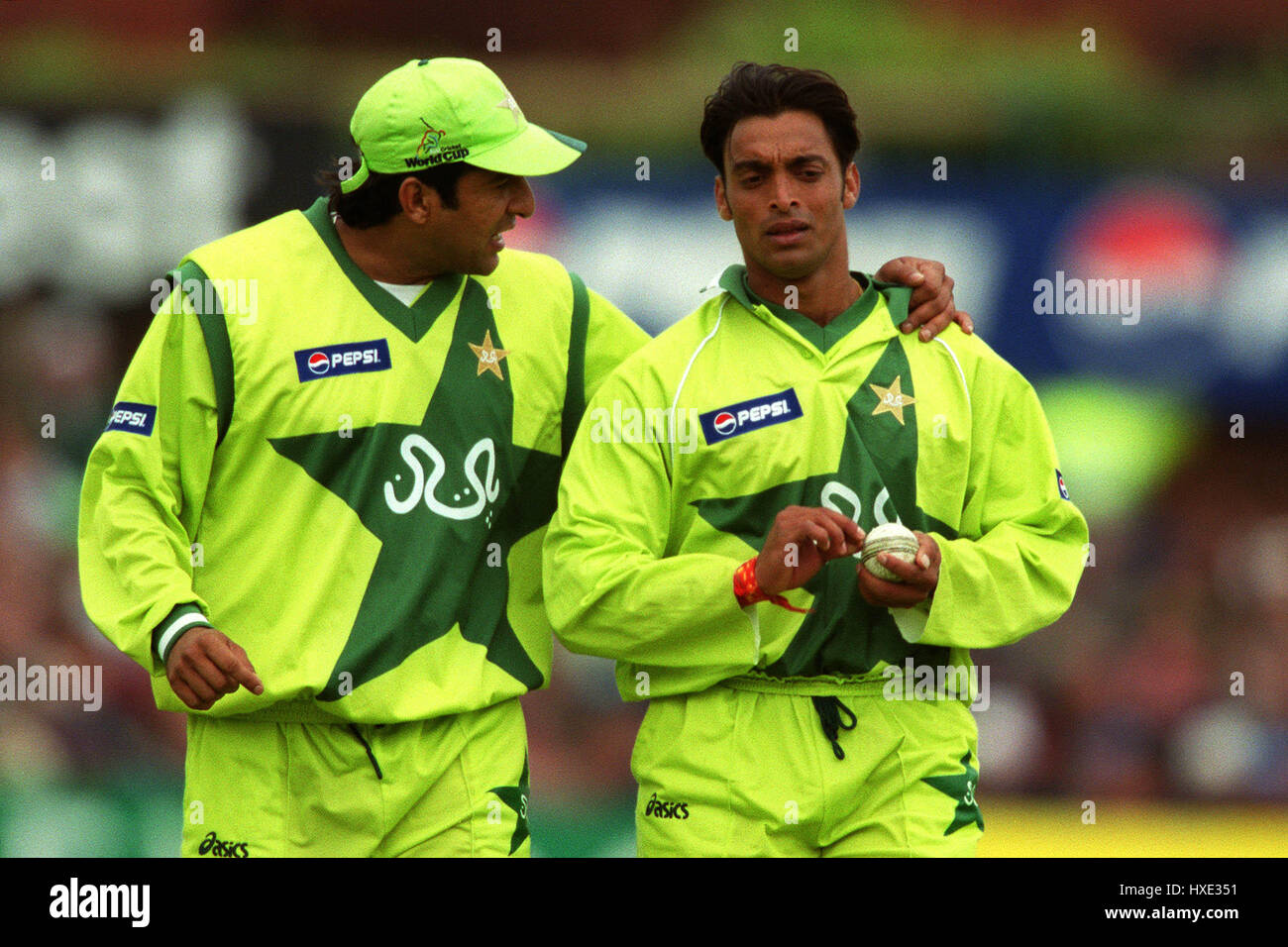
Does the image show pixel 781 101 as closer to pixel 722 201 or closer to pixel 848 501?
pixel 722 201

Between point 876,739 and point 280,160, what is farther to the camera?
point 280,160

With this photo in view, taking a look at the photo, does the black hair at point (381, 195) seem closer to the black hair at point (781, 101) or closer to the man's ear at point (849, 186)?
the black hair at point (781, 101)

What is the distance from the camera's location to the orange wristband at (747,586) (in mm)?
4004

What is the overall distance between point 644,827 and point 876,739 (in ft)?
1.80

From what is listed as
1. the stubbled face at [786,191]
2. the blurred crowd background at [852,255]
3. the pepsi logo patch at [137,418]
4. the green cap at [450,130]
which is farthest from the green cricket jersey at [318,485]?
the blurred crowd background at [852,255]

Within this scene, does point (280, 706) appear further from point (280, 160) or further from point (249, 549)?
point (280, 160)

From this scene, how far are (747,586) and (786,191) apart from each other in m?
0.88

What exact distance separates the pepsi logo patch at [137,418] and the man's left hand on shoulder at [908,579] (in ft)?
5.24

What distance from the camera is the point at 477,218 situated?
4.48 metres

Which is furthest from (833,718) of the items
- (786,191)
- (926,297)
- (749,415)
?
(786,191)

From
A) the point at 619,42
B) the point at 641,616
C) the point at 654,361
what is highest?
the point at 619,42

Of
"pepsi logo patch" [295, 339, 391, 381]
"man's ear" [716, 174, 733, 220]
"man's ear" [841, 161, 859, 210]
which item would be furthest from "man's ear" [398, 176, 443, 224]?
"man's ear" [841, 161, 859, 210]
